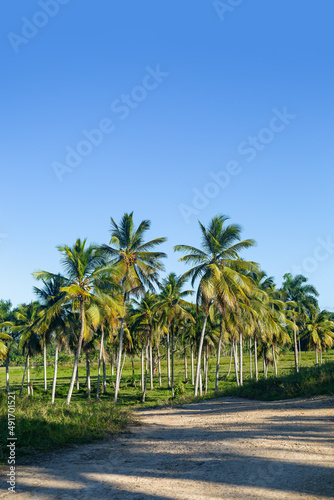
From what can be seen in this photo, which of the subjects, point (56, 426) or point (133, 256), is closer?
point (56, 426)

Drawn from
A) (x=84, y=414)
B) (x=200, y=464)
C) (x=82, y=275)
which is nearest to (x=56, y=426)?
(x=84, y=414)

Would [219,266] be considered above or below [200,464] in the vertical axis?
above

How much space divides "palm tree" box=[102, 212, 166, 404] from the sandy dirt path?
622 inches

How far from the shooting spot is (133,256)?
29.9 metres

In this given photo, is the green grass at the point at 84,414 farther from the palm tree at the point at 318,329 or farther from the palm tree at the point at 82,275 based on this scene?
the palm tree at the point at 318,329

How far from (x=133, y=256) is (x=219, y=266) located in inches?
255

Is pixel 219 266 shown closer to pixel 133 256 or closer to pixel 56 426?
pixel 133 256

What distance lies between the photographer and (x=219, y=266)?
2733 cm

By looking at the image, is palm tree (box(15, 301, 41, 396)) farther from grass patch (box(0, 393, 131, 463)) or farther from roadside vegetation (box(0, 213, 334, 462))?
grass patch (box(0, 393, 131, 463))

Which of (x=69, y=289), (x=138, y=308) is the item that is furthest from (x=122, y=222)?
(x=138, y=308)

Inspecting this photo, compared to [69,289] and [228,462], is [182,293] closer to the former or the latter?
[69,289]

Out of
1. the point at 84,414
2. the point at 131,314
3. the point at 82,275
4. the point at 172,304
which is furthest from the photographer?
the point at 131,314

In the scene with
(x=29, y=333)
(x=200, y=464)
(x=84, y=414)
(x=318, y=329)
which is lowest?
(x=200, y=464)

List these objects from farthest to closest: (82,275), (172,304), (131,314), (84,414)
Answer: (131,314) < (172,304) < (82,275) < (84,414)
